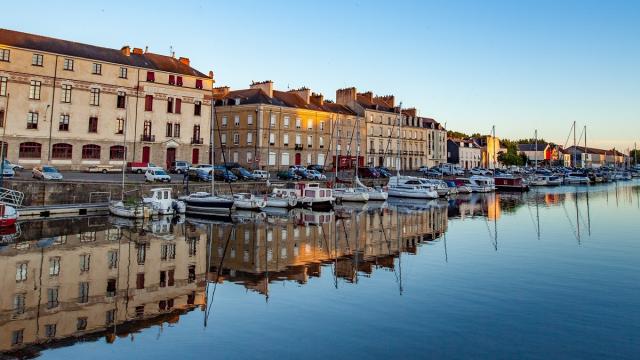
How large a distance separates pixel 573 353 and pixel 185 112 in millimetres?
53670

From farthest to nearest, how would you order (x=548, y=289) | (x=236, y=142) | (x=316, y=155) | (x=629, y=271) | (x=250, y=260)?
(x=316, y=155) → (x=236, y=142) → (x=250, y=260) → (x=629, y=271) → (x=548, y=289)

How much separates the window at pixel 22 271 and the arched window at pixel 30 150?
3320cm

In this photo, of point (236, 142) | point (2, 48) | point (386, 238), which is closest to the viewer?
point (386, 238)

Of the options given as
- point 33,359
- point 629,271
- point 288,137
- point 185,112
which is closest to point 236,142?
point 288,137

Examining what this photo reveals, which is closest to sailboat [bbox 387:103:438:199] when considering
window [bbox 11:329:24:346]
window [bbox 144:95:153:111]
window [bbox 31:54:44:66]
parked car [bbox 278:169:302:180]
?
parked car [bbox 278:169:302:180]

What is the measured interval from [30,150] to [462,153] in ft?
302

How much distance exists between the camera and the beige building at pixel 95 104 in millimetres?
46594

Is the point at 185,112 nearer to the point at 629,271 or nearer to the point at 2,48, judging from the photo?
the point at 2,48

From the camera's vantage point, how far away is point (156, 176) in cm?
4303

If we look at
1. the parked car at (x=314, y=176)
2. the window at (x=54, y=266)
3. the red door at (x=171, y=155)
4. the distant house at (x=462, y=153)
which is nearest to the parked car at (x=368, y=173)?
the parked car at (x=314, y=176)

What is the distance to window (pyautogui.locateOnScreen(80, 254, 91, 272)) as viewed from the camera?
18188 millimetres

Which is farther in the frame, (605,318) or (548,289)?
(548,289)

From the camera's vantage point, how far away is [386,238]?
89.4 feet

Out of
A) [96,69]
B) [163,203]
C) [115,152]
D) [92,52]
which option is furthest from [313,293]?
[92,52]
